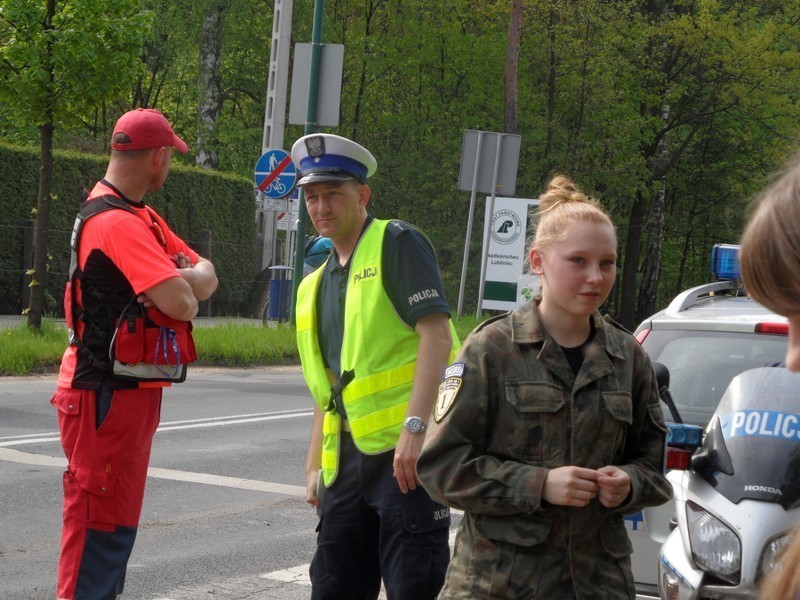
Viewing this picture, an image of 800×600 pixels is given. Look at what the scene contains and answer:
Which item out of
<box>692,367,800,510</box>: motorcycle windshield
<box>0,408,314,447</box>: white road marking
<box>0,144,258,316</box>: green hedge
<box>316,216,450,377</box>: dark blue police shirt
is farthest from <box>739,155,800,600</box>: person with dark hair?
<box>0,144,258,316</box>: green hedge

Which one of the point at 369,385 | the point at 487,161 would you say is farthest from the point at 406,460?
the point at 487,161

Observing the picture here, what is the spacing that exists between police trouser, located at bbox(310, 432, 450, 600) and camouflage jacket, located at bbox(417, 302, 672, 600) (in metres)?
0.74

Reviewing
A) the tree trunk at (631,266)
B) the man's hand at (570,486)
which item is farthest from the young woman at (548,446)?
the tree trunk at (631,266)

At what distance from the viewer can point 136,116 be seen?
4.49m

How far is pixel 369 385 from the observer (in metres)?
4.08

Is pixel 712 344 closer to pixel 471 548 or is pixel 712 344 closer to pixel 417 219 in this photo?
pixel 471 548

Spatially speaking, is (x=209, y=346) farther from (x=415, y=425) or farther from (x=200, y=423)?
(x=415, y=425)

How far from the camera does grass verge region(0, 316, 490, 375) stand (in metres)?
15.1

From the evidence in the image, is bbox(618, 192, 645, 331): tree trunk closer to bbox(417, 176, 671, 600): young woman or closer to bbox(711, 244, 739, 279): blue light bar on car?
bbox(711, 244, 739, 279): blue light bar on car

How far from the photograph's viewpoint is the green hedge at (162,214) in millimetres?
22250

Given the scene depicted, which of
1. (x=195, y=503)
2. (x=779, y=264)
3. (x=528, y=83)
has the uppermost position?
(x=528, y=83)

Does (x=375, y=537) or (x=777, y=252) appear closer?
(x=777, y=252)

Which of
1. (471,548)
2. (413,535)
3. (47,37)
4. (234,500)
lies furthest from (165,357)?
(47,37)

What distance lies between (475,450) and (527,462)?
0.13m
